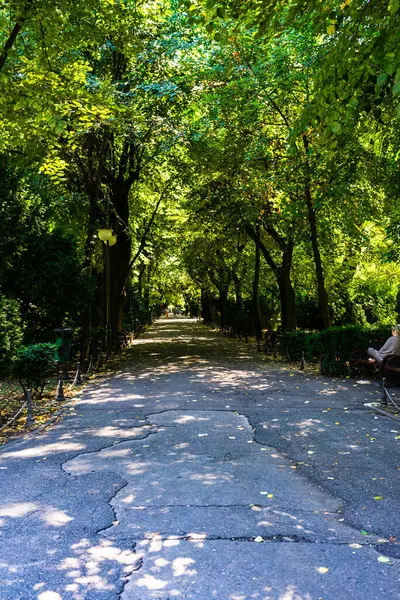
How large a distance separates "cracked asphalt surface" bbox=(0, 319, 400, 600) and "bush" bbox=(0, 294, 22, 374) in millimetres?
1470

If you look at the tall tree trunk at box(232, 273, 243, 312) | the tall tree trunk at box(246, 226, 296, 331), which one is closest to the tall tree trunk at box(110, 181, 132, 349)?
the tall tree trunk at box(246, 226, 296, 331)

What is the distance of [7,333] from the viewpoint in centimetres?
868

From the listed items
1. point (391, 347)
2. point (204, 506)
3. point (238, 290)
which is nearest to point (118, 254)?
point (238, 290)

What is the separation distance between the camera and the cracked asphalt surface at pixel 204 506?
3504 millimetres

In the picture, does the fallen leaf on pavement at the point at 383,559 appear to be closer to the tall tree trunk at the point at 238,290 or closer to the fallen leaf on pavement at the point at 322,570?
the fallen leaf on pavement at the point at 322,570

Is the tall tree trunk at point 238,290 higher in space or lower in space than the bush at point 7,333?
higher

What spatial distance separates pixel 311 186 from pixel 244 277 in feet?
57.5

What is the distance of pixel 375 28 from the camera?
6.39 m

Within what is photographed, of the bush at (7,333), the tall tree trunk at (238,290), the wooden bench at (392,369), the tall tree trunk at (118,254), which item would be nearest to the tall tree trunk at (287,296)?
the tall tree trunk at (118,254)

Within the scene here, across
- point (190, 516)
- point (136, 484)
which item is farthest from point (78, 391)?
point (190, 516)

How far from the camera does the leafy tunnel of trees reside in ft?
22.7

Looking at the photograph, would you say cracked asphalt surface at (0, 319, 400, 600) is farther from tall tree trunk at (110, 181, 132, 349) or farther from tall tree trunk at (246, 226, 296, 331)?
tall tree trunk at (110, 181, 132, 349)

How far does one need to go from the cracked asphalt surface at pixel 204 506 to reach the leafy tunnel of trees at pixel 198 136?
2.95 meters

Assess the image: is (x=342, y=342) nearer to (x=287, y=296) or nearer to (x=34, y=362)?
(x=34, y=362)
